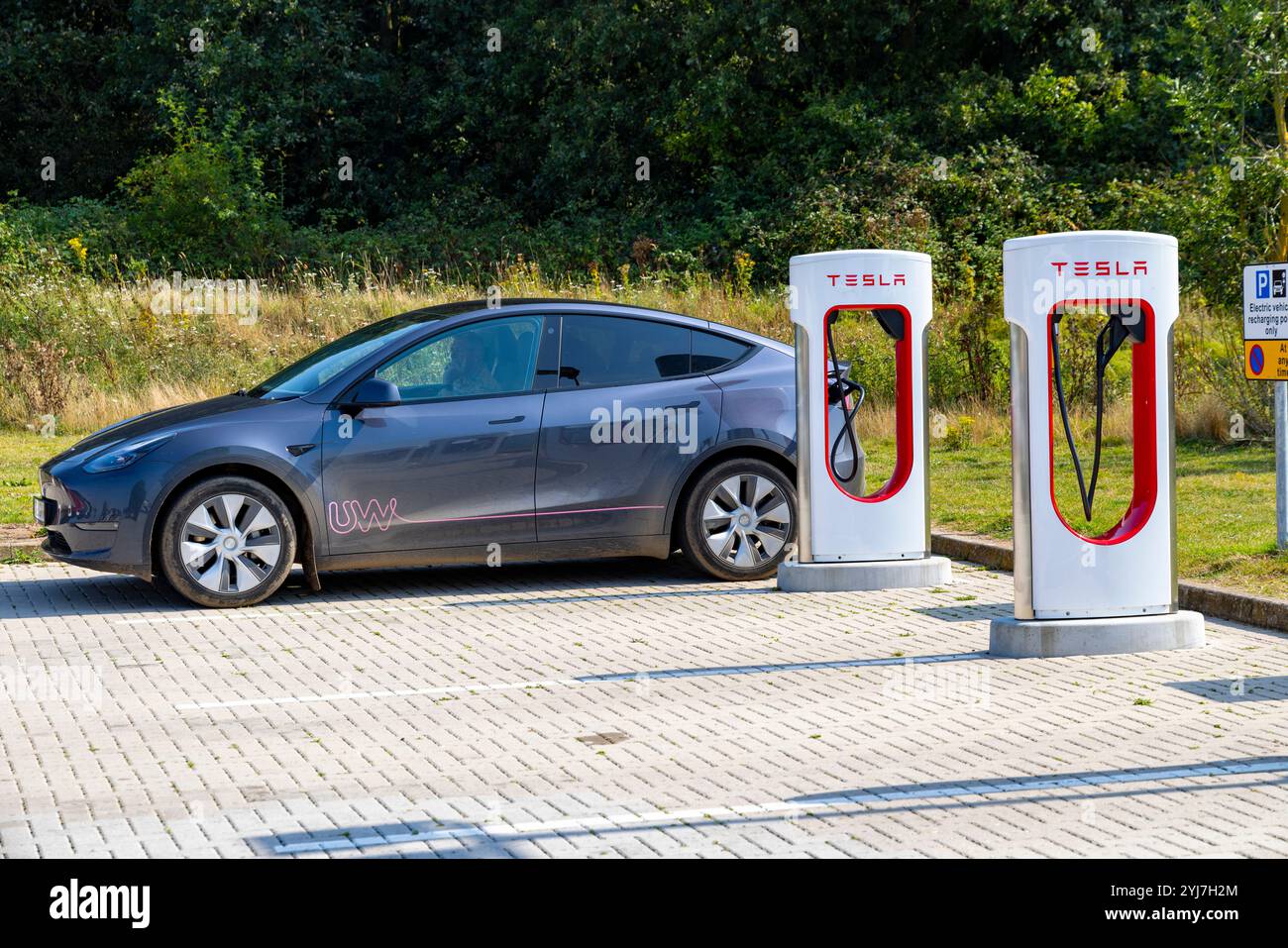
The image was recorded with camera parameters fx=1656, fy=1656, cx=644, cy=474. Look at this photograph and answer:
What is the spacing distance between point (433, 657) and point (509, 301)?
309 centimetres

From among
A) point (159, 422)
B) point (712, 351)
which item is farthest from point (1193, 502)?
point (159, 422)

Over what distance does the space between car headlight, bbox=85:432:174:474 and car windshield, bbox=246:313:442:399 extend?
880mm

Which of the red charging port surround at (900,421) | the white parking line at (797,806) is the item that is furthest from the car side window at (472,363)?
the white parking line at (797,806)

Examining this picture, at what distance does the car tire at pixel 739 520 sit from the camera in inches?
416

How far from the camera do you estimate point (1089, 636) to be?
816 cm

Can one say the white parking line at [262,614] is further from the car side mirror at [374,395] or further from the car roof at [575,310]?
the car roof at [575,310]

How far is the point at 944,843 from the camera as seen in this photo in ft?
16.8

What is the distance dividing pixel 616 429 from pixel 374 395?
60.3 inches

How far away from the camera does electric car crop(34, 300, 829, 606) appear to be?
9641 mm

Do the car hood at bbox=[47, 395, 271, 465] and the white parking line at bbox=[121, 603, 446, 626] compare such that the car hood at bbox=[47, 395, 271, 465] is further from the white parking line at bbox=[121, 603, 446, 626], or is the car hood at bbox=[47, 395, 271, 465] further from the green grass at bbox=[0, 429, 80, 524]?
the green grass at bbox=[0, 429, 80, 524]

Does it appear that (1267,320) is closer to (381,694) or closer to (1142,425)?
(1142,425)

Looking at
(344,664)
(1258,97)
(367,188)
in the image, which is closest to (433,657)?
(344,664)

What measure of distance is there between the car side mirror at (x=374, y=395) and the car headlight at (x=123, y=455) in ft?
3.56

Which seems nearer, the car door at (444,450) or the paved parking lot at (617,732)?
the paved parking lot at (617,732)
